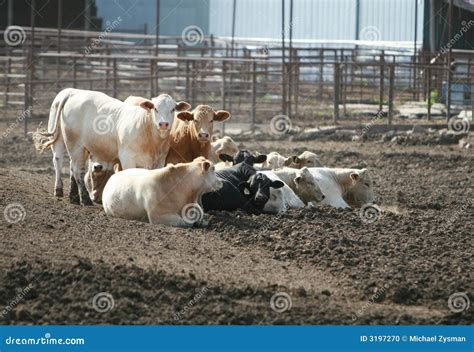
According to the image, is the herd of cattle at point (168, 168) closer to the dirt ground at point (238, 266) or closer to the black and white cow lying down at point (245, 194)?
the black and white cow lying down at point (245, 194)

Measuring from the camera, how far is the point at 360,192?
13.4 m

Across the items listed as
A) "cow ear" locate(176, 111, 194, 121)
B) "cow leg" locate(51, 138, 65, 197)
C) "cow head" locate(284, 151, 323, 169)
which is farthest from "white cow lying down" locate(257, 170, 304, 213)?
"cow leg" locate(51, 138, 65, 197)

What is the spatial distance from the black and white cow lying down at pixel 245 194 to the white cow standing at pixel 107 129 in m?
0.82

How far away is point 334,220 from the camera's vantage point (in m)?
11.5

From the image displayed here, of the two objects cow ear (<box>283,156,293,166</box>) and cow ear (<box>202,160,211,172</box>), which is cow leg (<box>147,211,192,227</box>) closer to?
cow ear (<box>202,160,211,172</box>)

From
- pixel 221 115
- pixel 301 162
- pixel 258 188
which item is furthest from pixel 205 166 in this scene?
pixel 301 162

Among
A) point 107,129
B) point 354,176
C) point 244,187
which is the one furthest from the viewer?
point 354,176

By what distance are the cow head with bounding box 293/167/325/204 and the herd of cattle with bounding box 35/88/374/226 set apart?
0.04ft

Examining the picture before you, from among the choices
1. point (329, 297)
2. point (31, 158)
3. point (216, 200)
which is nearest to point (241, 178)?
point (216, 200)

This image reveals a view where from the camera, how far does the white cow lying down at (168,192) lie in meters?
11.1

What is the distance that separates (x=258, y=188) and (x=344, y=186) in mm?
1648

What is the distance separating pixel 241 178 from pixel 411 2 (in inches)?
864

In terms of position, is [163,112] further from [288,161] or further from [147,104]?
[288,161]

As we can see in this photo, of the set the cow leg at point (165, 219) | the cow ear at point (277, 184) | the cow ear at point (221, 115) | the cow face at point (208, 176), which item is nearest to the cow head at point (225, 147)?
the cow ear at point (221, 115)
